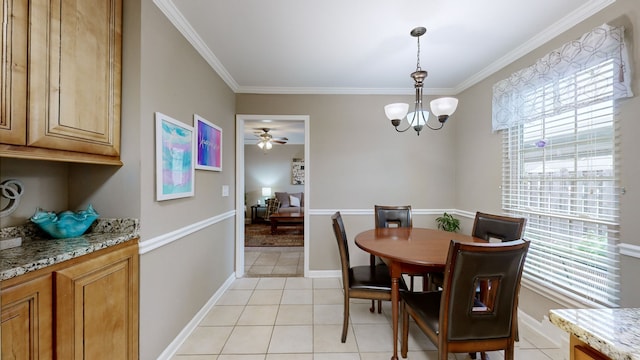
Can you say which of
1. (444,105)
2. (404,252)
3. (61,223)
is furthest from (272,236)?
(444,105)

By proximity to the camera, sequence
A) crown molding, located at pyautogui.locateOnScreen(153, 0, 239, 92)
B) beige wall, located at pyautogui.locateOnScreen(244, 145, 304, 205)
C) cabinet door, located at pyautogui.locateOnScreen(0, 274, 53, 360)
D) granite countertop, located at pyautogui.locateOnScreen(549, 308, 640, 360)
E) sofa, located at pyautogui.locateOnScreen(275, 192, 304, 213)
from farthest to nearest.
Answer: beige wall, located at pyautogui.locateOnScreen(244, 145, 304, 205)
sofa, located at pyautogui.locateOnScreen(275, 192, 304, 213)
crown molding, located at pyautogui.locateOnScreen(153, 0, 239, 92)
cabinet door, located at pyautogui.locateOnScreen(0, 274, 53, 360)
granite countertop, located at pyautogui.locateOnScreen(549, 308, 640, 360)

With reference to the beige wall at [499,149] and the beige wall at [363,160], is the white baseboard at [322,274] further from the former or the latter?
the beige wall at [499,149]

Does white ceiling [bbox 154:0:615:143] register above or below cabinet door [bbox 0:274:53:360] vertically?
above

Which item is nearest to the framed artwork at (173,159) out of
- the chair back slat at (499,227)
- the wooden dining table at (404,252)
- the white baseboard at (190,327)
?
the white baseboard at (190,327)

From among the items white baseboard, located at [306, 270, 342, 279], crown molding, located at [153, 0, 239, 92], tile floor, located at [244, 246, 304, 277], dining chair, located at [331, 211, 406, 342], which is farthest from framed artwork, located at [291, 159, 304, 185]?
dining chair, located at [331, 211, 406, 342]

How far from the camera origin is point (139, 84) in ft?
4.85

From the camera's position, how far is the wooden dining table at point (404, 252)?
159cm

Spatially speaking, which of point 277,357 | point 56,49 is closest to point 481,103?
point 277,357

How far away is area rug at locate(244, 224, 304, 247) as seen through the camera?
498 cm

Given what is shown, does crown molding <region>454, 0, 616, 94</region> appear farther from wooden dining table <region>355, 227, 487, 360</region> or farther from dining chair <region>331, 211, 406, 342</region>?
dining chair <region>331, 211, 406, 342</region>

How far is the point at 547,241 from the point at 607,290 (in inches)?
19.5

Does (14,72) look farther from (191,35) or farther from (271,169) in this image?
(271,169)

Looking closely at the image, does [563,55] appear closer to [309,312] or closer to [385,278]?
[385,278]

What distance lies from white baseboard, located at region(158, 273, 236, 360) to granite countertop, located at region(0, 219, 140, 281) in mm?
954
